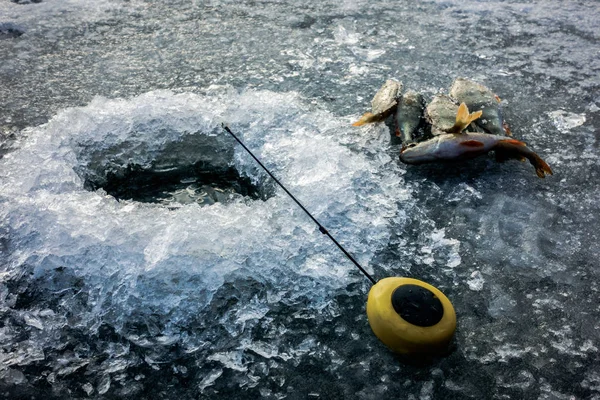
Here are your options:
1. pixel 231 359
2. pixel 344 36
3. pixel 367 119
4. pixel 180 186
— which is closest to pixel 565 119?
pixel 367 119

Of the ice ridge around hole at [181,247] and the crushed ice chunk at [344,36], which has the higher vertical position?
the crushed ice chunk at [344,36]

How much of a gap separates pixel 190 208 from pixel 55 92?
1.91 metres

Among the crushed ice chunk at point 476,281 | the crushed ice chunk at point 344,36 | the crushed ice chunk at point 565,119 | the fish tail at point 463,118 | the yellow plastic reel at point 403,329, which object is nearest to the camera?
the yellow plastic reel at point 403,329

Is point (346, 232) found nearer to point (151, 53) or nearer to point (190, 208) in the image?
point (190, 208)

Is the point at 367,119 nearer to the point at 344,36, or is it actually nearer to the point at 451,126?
the point at 451,126

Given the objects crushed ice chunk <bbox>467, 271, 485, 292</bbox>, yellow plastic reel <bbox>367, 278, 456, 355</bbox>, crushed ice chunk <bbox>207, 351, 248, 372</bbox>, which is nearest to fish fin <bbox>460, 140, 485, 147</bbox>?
crushed ice chunk <bbox>467, 271, 485, 292</bbox>

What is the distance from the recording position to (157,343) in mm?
1603

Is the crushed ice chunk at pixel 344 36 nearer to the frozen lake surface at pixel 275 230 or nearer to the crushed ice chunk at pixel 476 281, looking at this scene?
the frozen lake surface at pixel 275 230

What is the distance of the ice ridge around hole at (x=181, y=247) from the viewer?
5.35 ft

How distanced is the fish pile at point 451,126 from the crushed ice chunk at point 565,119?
43 centimetres

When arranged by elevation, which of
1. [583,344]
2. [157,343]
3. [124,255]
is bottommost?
[583,344]

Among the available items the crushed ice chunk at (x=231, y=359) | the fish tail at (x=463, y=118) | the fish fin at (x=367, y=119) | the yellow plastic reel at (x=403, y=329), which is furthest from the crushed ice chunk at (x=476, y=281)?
the fish fin at (x=367, y=119)

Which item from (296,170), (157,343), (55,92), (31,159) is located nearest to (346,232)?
(296,170)

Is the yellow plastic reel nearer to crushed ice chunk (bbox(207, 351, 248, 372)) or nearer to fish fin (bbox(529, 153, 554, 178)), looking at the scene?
crushed ice chunk (bbox(207, 351, 248, 372))
